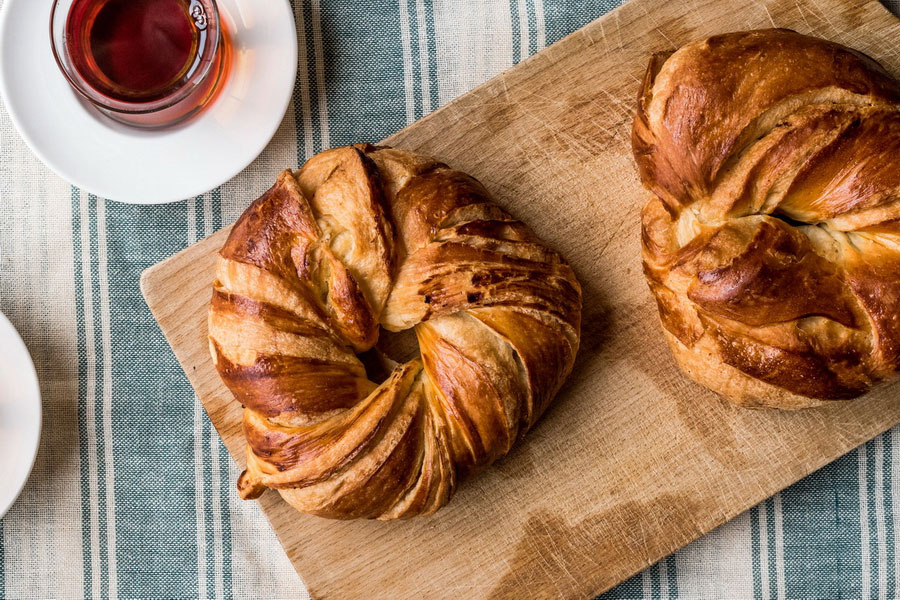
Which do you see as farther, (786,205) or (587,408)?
(587,408)

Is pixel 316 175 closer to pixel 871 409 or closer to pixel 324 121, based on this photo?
pixel 324 121

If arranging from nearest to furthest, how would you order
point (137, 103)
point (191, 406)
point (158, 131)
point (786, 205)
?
point (786, 205) → point (137, 103) → point (158, 131) → point (191, 406)

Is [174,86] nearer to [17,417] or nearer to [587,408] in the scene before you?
[17,417]

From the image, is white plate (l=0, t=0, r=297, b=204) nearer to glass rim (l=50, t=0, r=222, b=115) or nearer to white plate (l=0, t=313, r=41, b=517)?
glass rim (l=50, t=0, r=222, b=115)

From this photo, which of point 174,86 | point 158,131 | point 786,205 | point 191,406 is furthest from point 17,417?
point 786,205

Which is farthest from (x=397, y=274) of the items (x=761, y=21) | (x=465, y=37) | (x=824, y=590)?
(x=824, y=590)

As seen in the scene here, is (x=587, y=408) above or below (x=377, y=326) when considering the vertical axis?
below

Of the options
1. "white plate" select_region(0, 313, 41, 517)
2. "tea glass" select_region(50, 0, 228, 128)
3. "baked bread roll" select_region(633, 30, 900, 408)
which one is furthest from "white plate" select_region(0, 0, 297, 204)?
"baked bread roll" select_region(633, 30, 900, 408)
